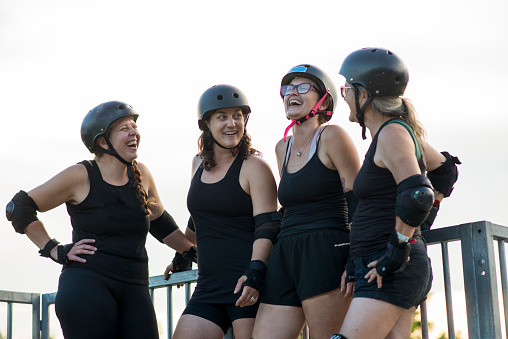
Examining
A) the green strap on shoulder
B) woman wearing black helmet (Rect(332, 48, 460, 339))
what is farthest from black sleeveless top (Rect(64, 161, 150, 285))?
the green strap on shoulder

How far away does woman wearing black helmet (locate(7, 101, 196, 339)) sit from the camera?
5359 mm

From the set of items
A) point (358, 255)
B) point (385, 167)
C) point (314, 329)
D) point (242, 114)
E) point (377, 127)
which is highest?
point (242, 114)

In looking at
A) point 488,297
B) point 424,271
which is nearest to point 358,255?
point 424,271

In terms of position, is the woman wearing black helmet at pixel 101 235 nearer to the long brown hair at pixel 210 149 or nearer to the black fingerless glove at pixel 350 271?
the long brown hair at pixel 210 149

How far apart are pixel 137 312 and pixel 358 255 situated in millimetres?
1856

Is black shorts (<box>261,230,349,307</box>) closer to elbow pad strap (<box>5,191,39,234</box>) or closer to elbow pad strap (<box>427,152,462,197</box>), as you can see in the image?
elbow pad strap (<box>427,152,462,197</box>)

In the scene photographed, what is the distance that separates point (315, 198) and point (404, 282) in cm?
90

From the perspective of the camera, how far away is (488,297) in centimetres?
486

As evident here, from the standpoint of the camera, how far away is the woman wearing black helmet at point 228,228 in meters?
5.16

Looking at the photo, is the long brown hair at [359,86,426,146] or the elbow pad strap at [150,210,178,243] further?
the elbow pad strap at [150,210,178,243]

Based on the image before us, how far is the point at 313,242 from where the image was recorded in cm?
477

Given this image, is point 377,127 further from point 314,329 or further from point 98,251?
point 98,251

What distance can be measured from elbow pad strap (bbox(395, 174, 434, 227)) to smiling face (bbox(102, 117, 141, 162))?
238 cm

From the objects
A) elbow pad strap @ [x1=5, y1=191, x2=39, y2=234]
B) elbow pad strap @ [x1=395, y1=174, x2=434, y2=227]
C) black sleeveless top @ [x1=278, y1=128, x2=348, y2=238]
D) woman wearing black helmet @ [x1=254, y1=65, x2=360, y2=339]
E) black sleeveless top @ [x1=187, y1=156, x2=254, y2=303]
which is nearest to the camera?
elbow pad strap @ [x1=395, y1=174, x2=434, y2=227]
